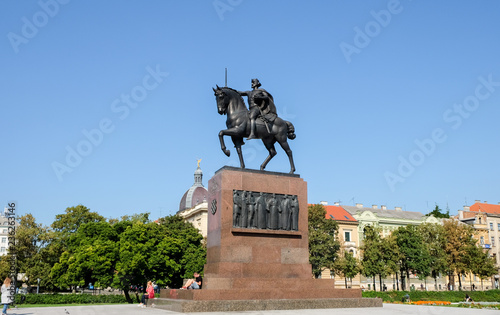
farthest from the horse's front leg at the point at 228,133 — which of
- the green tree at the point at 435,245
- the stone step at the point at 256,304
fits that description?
the green tree at the point at 435,245

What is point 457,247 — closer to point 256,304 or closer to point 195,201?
point 256,304

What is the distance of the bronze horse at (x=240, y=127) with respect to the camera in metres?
19.2

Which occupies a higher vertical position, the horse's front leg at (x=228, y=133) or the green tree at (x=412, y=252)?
the horse's front leg at (x=228, y=133)

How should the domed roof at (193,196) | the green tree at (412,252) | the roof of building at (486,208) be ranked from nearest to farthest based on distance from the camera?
the green tree at (412,252) < the roof of building at (486,208) < the domed roof at (193,196)

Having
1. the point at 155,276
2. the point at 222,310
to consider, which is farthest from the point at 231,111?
the point at 155,276

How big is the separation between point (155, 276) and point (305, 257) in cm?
2497

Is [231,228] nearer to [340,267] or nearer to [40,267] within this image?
[340,267]

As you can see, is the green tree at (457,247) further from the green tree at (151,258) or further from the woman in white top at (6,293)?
the woman in white top at (6,293)

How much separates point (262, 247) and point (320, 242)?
3165 centimetres

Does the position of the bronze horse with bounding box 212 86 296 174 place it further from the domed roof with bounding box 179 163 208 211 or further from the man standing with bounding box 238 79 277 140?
the domed roof with bounding box 179 163 208 211

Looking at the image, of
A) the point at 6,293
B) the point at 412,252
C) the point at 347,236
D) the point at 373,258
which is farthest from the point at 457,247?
the point at 6,293

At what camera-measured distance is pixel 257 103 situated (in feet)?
66.2

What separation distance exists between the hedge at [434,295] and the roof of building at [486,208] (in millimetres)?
40606

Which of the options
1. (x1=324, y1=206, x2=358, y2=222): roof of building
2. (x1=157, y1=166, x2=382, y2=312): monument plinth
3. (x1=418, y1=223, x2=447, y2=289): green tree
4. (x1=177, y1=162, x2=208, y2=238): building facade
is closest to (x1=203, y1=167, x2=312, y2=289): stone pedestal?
(x1=157, y1=166, x2=382, y2=312): monument plinth
